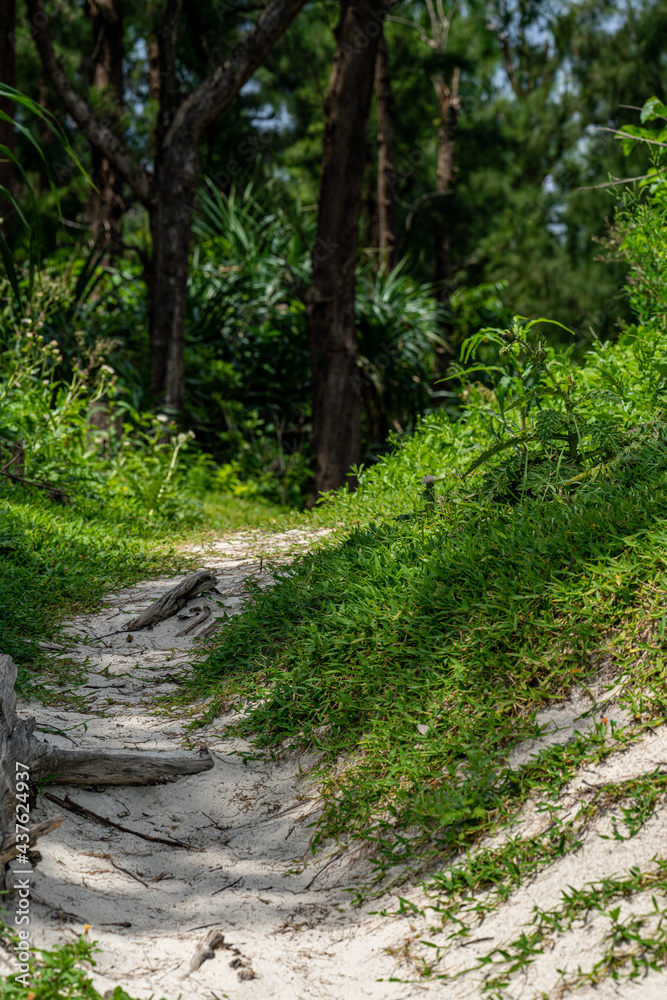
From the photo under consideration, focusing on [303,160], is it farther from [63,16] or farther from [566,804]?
[566,804]

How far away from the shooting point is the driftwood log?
2.04m

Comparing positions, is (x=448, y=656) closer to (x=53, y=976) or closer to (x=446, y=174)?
(x=53, y=976)

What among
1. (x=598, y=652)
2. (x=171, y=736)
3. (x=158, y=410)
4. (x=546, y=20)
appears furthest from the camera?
(x=546, y=20)

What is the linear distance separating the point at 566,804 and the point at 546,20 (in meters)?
11.6

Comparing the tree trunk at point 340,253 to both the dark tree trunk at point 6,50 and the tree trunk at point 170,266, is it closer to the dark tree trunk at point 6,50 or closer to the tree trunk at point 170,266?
the tree trunk at point 170,266

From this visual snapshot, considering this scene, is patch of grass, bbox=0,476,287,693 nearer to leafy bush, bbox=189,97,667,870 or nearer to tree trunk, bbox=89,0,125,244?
leafy bush, bbox=189,97,667,870

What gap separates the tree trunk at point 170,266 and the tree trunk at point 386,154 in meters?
4.19

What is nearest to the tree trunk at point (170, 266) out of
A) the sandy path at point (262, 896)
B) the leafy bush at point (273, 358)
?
the leafy bush at point (273, 358)

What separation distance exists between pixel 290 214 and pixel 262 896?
26.3ft

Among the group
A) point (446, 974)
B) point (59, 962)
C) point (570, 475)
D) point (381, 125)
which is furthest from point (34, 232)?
point (381, 125)

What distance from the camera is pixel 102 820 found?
93.8 inches

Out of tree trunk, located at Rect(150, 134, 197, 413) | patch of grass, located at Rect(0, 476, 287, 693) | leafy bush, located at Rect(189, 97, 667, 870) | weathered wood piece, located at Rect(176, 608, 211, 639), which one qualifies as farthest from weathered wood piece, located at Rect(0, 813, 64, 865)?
tree trunk, located at Rect(150, 134, 197, 413)

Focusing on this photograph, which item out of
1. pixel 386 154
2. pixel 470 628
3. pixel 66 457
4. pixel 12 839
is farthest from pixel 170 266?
pixel 12 839

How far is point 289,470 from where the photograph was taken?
8141 millimetres
